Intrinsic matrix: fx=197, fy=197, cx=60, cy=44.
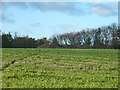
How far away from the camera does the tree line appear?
7931 centimetres

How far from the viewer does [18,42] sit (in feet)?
262

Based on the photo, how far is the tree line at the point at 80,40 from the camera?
79.3m

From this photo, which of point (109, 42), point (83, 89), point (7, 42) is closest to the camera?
point (83, 89)

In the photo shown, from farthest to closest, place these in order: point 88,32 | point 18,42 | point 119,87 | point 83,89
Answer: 1. point 88,32
2. point 18,42
3. point 119,87
4. point 83,89

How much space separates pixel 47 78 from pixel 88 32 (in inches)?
3267

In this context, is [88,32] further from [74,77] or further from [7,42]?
[74,77]

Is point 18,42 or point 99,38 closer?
point 18,42

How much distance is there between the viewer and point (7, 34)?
79.2 m

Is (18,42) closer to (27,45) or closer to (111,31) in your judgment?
(27,45)

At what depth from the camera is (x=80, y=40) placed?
9731 centimetres

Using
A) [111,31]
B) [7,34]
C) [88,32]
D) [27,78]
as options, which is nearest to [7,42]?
[7,34]

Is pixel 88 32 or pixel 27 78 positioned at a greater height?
pixel 88 32

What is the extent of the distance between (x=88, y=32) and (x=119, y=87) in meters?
84.2

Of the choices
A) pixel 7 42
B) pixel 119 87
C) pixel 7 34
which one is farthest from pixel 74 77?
pixel 7 34
